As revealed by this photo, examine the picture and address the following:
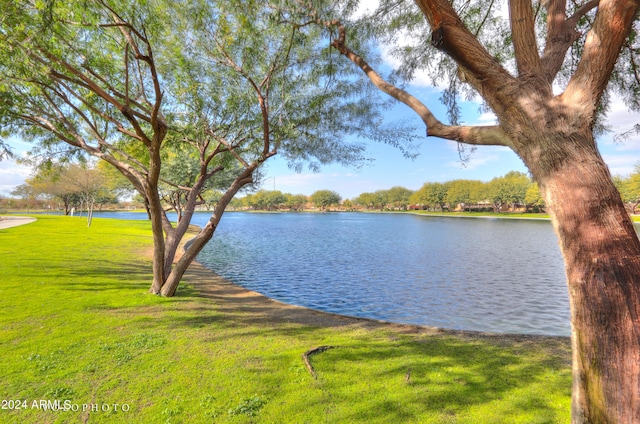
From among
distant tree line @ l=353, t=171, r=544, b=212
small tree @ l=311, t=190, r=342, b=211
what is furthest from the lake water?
small tree @ l=311, t=190, r=342, b=211

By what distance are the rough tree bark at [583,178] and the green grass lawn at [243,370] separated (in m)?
2.03

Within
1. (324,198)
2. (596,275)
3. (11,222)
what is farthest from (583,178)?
(324,198)

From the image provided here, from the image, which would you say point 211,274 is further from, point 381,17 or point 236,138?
point 381,17

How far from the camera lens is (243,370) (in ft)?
15.6

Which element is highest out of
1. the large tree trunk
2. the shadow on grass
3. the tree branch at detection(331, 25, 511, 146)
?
the tree branch at detection(331, 25, 511, 146)

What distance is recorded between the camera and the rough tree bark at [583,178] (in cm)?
212

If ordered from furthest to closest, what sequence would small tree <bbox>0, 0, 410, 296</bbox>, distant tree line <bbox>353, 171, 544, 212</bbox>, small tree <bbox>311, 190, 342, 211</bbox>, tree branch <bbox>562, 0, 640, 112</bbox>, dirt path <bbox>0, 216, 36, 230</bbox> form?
small tree <bbox>311, 190, 342, 211</bbox>
distant tree line <bbox>353, 171, 544, 212</bbox>
dirt path <bbox>0, 216, 36, 230</bbox>
small tree <bbox>0, 0, 410, 296</bbox>
tree branch <bbox>562, 0, 640, 112</bbox>

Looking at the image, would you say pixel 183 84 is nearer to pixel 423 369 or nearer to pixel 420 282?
pixel 423 369

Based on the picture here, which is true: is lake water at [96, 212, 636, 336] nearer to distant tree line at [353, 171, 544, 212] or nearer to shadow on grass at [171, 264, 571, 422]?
shadow on grass at [171, 264, 571, 422]

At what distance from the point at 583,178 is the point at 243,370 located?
16.0ft

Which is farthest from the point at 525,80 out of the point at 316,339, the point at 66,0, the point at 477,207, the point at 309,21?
the point at 477,207

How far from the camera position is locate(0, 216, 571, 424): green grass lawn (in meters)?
3.74

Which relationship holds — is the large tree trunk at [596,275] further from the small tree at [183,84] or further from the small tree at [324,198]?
the small tree at [324,198]

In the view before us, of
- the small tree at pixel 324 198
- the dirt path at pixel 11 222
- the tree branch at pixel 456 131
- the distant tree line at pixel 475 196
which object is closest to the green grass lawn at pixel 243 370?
the tree branch at pixel 456 131
